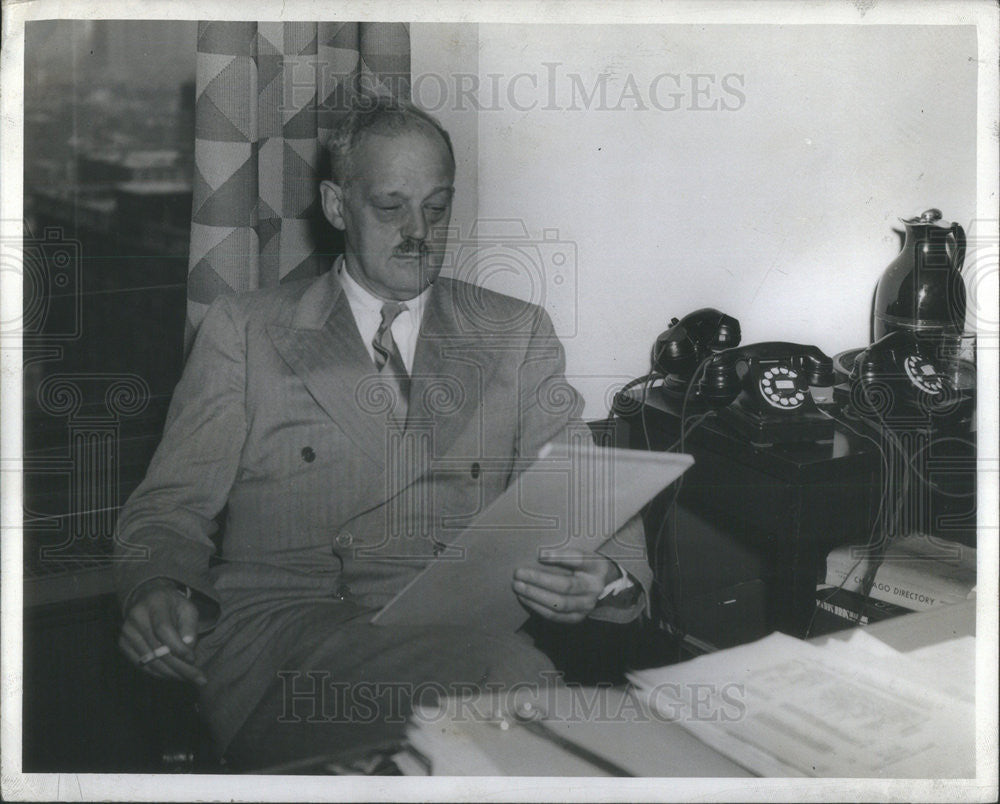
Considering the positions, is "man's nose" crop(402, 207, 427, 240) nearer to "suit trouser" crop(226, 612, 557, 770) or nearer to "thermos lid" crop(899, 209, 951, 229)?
"suit trouser" crop(226, 612, 557, 770)

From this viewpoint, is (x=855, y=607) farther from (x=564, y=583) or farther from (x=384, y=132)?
(x=384, y=132)

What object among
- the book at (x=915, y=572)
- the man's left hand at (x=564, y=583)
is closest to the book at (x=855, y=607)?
the book at (x=915, y=572)

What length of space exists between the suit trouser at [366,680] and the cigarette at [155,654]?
133mm

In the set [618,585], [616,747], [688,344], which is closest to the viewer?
[616,747]

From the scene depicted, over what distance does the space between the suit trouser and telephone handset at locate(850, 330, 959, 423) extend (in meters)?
0.58

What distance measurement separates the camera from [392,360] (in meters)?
1.26

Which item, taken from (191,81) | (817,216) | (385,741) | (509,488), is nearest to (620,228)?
(817,216)

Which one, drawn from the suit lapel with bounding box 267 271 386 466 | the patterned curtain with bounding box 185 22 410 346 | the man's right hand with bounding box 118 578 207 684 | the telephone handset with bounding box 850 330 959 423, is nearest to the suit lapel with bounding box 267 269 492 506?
the suit lapel with bounding box 267 271 386 466

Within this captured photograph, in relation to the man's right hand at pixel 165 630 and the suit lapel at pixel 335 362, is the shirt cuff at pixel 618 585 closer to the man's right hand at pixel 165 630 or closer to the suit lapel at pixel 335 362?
the suit lapel at pixel 335 362

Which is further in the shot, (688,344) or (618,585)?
(688,344)

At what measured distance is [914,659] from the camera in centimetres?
123

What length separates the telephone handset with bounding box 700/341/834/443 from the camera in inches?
51.1

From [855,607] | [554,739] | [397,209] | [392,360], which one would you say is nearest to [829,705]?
[855,607]

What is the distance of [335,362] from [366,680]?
408mm
